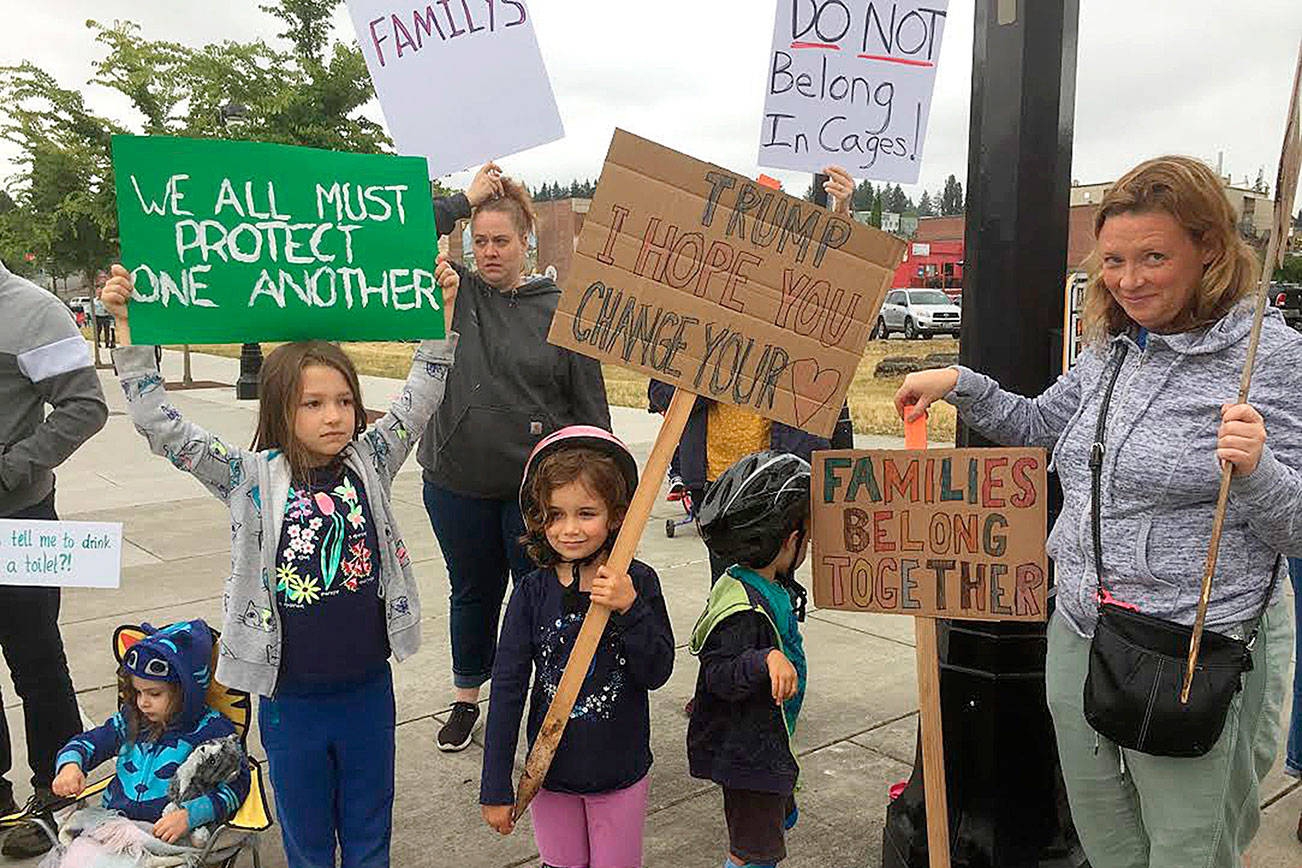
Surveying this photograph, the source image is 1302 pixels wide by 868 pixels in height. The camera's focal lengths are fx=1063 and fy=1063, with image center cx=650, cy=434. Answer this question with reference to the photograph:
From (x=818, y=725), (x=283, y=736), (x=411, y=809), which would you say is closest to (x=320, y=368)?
(x=283, y=736)

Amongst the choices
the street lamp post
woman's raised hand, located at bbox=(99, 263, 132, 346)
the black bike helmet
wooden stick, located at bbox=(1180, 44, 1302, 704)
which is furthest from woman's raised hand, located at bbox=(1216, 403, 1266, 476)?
the street lamp post

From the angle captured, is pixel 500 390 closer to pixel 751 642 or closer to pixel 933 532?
pixel 751 642

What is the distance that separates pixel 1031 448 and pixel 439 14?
2113mm

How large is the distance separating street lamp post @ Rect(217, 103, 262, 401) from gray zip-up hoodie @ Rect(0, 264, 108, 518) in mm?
12681

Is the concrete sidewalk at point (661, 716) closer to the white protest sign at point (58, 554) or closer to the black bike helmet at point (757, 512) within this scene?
the white protest sign at point (58, 554)

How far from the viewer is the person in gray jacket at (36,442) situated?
3.03m

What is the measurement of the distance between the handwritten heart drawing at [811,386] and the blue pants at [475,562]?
1476mm

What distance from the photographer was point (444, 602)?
564 cm

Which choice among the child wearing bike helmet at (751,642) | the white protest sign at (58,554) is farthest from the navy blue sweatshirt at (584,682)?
the white protest sign at (58,554)

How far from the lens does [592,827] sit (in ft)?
8.09

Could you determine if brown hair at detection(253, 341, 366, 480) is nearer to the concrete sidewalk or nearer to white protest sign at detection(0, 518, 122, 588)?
white protest sign at detection(0, 518, 122, 588)

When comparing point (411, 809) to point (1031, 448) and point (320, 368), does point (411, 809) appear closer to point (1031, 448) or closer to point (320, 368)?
point (320, 368)

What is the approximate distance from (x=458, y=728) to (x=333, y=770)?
1.24 m

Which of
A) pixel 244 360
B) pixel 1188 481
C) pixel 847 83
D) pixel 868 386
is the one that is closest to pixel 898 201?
pixel 868 386
